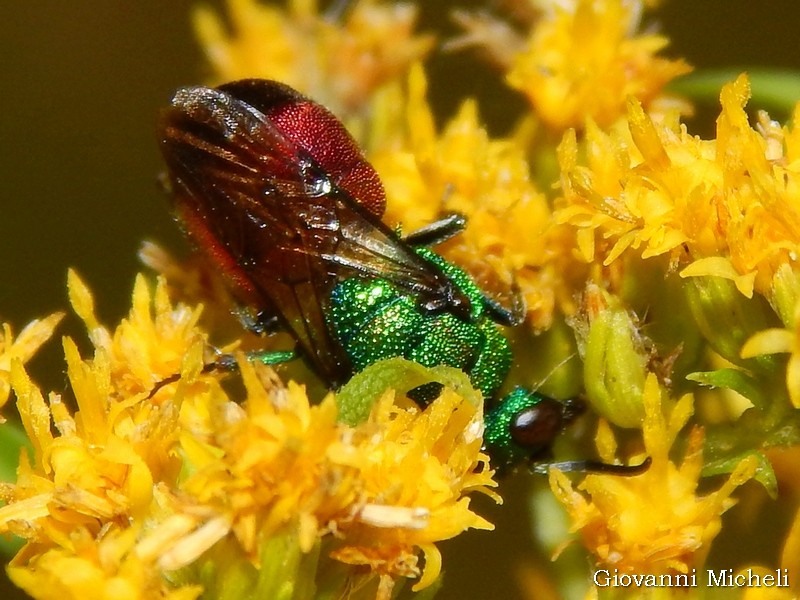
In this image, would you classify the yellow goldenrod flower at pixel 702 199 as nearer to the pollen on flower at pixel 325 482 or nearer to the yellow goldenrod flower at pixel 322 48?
the pollen on flower at pixel 325 482

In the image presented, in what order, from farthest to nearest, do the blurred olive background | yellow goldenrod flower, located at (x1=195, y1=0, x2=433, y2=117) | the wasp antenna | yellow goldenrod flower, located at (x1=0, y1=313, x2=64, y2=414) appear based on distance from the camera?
the blurred olive background → yellow goldenrod flower, located at (x1=195, y1=0, x2=433, y2=117) → yellow goldenrod flower, located at (x1=0, y1=313, x2=64, y2=414) → the wasp antenna

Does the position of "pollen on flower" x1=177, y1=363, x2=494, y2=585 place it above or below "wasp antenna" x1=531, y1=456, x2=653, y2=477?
above

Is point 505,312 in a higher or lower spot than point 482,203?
lower

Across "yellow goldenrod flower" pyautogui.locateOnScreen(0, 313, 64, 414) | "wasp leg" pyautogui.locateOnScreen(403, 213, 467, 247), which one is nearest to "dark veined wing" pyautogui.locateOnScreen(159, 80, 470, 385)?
"wasp leg" pyautogui.locateOnScreen(403, 213, 467, 247)

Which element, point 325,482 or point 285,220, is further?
point 285,220

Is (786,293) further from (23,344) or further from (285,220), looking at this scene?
(23,344)

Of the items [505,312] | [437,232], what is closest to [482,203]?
[437,232]

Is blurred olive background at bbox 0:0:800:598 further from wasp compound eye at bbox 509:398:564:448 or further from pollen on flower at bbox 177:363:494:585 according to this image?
pollen on flower at bbox 177:363:494:585
